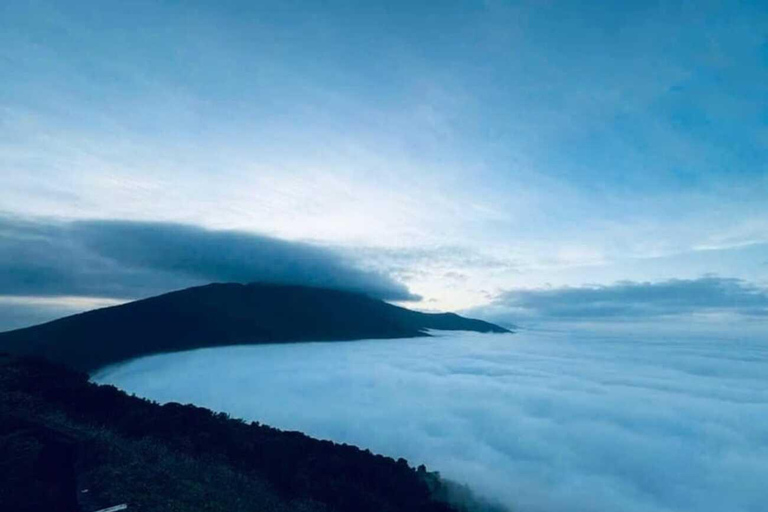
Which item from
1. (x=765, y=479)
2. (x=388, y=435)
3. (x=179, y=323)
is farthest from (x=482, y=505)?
(x=179, y=323)

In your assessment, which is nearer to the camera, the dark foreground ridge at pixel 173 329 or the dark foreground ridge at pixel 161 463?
the dark foreground ridge at pixel 161 463

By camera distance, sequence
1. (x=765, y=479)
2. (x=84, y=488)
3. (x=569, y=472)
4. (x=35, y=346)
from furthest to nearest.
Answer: (x=35, y=346)
(x=569, y=472)
(x=765, y=479)
(x=84, y=488)

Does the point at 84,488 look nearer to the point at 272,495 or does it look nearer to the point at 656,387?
the point at 272,495

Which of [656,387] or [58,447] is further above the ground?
[58,447]

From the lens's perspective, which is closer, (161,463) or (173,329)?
(161,463)

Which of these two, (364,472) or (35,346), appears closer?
(364,472)
